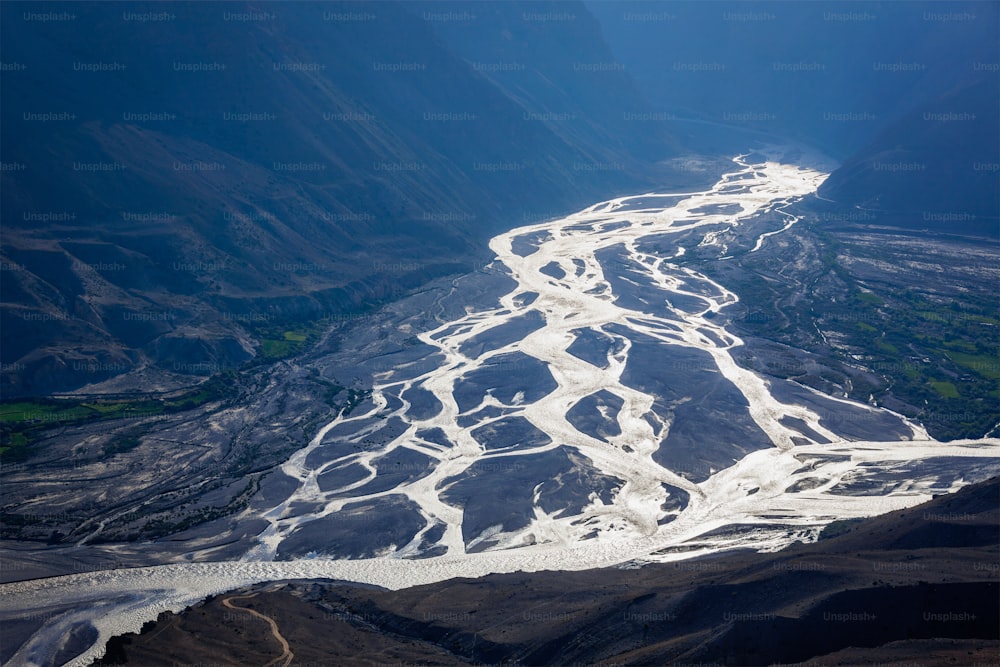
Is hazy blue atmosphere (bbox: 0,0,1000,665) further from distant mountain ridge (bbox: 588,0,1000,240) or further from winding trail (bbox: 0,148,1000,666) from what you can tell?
distant mountain ridge (bbox: 588,0,1000,240)

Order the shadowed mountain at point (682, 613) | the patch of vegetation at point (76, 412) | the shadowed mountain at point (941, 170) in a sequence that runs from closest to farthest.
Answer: the shadowed mountain at point (682, 613) → the patch of vegetation at point (76, 412) → the shadowed mountain at point (941, 170)

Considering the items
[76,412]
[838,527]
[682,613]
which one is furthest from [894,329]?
[76,412]

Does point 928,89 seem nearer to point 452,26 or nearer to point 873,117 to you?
point 873,117

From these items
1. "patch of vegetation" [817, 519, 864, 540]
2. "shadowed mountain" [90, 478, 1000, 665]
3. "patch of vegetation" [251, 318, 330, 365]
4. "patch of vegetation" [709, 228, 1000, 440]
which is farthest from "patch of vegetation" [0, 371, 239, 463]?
"patch of vegetation" [709, 228, 1000, 440]

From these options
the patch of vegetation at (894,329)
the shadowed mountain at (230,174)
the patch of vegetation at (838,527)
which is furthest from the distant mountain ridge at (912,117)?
the patch of vegetation at (838,527)

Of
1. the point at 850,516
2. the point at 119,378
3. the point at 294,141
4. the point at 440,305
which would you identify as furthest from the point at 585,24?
the point at 850,516

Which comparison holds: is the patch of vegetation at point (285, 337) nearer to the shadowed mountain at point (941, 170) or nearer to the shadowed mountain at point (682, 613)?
the shadowed mountain at point (682, 613)
